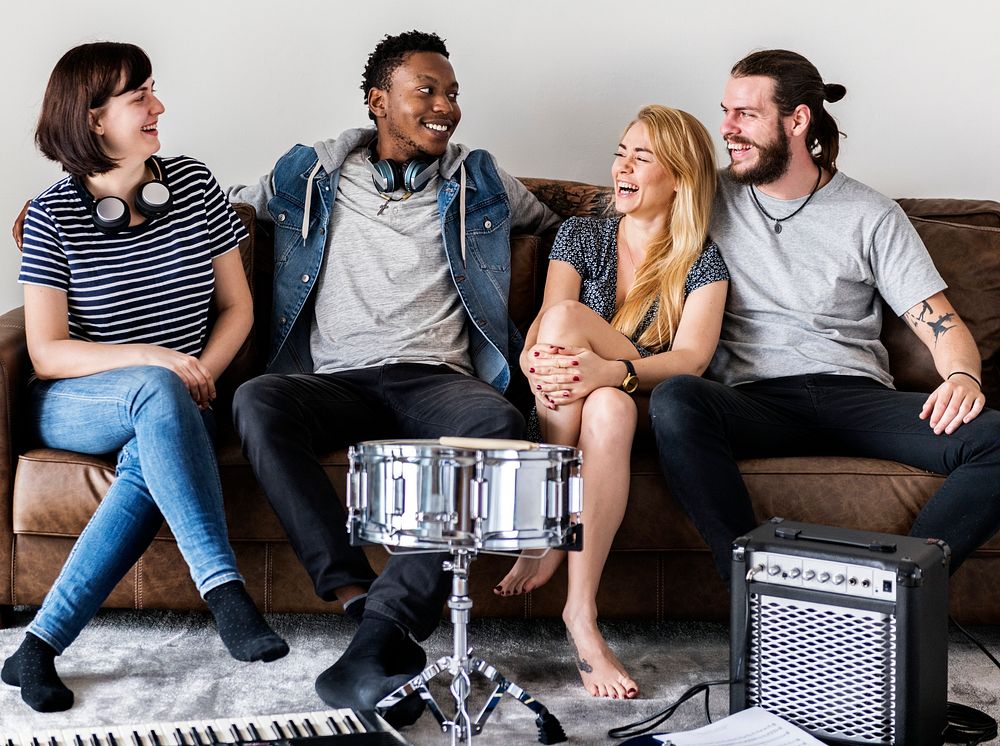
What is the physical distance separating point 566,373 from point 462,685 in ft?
2.57

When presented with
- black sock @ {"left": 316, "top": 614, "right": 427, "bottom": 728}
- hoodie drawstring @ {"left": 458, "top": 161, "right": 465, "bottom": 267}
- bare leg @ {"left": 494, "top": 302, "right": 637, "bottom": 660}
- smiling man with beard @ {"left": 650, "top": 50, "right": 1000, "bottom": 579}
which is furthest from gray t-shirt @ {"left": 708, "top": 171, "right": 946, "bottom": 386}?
black sock @ {"left": 316, "top": 614, "right": 427, "bottom": 728}

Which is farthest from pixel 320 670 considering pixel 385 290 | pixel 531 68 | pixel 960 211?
pixel 960 211

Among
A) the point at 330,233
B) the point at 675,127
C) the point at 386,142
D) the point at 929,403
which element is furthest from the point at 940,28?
Result: the point at 330,233

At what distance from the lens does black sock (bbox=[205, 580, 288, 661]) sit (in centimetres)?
197

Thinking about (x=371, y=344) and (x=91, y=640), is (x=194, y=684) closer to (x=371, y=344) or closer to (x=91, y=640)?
(x=91, y=640)

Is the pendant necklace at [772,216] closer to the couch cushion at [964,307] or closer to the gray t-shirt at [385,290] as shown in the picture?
the couch cushion at [964,307]

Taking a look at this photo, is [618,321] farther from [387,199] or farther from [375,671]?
[375,671]

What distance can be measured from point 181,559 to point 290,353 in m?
0.67

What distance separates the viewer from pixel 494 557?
93.2 inches

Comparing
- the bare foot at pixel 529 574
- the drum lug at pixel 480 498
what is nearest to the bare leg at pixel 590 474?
the bare foot at pixel 529 574

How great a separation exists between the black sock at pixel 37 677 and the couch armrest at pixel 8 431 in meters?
0.33

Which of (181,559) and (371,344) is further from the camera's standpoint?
(371,344)

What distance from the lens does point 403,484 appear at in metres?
1.65

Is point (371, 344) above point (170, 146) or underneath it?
underneath
